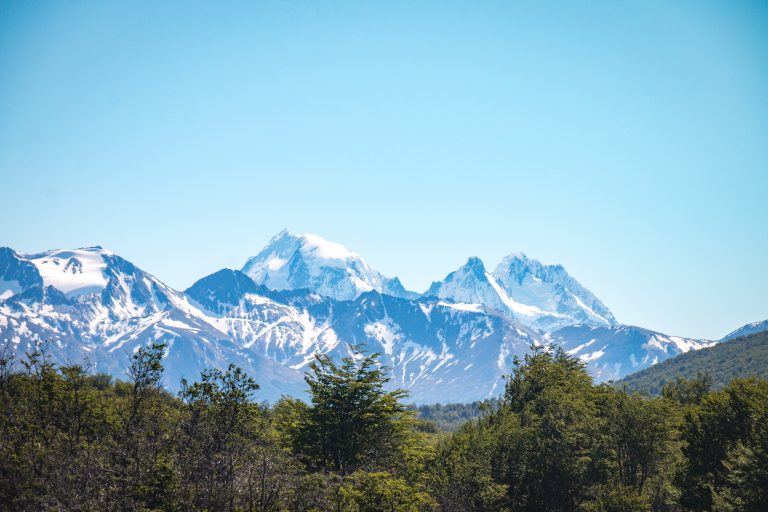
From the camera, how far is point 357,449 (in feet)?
192

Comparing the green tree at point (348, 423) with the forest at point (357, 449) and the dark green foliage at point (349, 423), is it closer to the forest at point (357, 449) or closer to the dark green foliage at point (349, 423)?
the dark green foliage at point (349, 423)

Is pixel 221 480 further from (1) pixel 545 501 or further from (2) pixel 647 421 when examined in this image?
(2) pixel 647 421

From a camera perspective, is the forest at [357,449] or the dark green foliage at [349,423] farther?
the dark green foliage at [349,423]

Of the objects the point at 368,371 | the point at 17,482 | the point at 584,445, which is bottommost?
the point at 584,445

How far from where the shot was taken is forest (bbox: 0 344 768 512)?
4203 cm

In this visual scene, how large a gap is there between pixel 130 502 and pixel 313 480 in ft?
36.6

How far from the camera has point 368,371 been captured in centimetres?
6097

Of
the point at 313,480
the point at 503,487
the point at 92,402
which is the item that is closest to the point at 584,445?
the point at 503,487

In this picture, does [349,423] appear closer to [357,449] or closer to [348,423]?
[348,423]

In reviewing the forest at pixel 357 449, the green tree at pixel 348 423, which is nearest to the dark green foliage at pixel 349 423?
the green tree at pixel 348 423

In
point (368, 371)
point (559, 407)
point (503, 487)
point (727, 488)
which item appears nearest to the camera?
point (727, 488)

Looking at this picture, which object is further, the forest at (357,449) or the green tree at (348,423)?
the green tree at (348,423)

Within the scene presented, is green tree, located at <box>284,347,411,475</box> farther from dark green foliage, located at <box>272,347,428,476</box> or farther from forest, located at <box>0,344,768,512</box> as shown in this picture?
forest, located at <box>0,344,768,512</box>

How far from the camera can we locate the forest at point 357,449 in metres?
42.0
